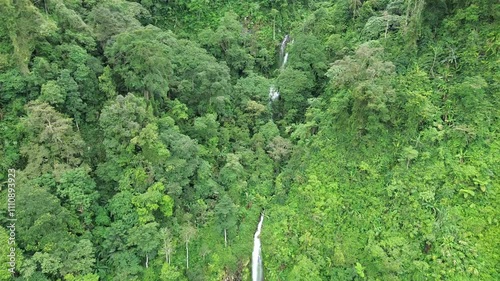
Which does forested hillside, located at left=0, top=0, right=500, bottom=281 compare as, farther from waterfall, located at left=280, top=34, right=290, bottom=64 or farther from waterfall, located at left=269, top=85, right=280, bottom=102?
waterfall, located at left=280, top=34, right=290, bottom=64

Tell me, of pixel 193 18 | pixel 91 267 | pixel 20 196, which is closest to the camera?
pixel 20 196

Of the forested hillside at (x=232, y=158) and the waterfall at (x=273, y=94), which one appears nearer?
the forested hillside at (x=232, y=158)

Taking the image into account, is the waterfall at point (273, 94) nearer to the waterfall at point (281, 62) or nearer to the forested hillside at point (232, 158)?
the waterfall at point (281, 62)

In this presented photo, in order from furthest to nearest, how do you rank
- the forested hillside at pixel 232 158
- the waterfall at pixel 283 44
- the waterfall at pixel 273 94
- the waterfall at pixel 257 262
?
the waterfall at pixel 283 44
the waterfall at pixel 273 94
the waterfall at pixel 257 262
the forested hillside at pixel 232 158

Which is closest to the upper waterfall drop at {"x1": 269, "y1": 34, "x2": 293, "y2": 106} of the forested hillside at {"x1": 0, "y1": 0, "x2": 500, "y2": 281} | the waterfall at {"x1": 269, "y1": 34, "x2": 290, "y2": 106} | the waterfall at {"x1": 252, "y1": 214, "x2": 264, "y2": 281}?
the waterfall at {"x1": 269, "y1": 34, "x2": 290, "y2": 106}

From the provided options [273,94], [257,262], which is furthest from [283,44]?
[257,262]

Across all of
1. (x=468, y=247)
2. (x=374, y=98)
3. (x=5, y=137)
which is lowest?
(x=468, y=247)

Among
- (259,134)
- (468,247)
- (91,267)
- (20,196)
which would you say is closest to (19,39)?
(20,196)

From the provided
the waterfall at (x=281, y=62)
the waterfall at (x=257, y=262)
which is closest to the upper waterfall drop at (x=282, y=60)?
the waterfall at (x=281, y=62)

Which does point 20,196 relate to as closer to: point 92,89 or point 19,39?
point 92,89
